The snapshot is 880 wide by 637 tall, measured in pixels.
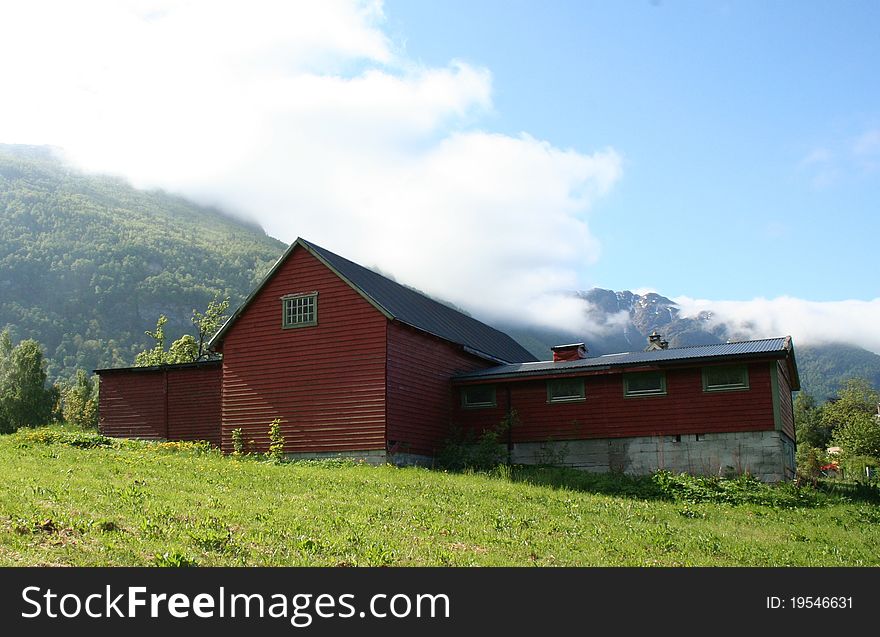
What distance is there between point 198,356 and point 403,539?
167 feet

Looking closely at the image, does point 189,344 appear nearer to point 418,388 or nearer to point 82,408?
point 82,408

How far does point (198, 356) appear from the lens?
2459 inches

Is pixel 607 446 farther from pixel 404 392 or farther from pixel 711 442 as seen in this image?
pixel 404 392

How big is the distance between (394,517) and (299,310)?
52.1 ft

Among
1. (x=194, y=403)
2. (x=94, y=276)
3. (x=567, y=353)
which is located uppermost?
(x=94, y=276)

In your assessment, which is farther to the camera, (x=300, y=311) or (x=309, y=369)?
(x=300, y=311)

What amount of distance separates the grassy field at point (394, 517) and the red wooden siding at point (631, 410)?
9.67 feet

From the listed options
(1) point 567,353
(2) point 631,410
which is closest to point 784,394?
(2) point 631,410

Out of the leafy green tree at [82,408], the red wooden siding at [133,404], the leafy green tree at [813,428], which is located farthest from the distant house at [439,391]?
the leafy green tree at [813,428]

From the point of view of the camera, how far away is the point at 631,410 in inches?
1180

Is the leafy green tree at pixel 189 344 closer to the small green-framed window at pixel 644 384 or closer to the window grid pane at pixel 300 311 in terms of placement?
the window grid pane at pixel 300 311

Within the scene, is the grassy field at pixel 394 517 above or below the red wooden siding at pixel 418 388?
below

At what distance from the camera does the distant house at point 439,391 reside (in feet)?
92.8

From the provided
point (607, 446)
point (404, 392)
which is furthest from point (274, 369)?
point (607, 446)
